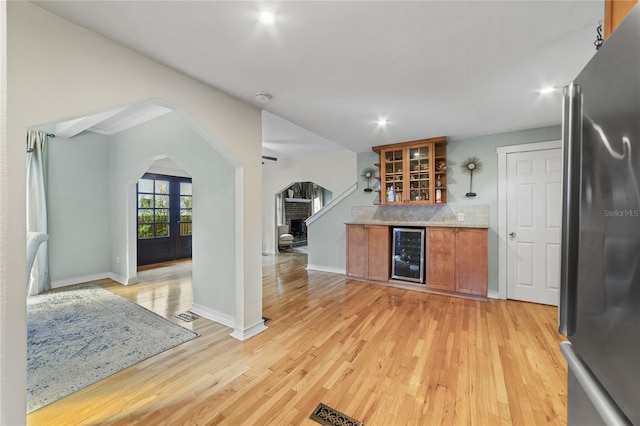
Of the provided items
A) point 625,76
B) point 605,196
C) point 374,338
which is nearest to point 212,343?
point 374,338

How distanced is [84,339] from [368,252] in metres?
3.83

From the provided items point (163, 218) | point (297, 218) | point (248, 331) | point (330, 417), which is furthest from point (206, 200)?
point (297, 218)

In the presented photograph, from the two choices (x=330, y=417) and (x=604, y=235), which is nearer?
(x=604, y=235)

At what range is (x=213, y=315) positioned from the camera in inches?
122

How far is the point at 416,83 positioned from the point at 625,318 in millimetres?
2237

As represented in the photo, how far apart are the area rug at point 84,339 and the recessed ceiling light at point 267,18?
2793mm

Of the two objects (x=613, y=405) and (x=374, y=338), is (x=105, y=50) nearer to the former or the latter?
(x=613, y=405)

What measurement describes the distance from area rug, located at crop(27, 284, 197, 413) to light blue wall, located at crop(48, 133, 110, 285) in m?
0.87

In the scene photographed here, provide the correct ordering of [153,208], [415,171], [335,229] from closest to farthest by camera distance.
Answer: [415,171] < [335,229] < [153,208]

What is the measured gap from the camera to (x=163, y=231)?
6207 mm

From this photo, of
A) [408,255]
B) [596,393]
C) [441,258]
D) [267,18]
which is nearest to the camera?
[596,393]

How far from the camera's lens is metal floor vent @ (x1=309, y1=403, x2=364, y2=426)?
157 cm

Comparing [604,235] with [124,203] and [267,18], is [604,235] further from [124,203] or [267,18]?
[124,203]

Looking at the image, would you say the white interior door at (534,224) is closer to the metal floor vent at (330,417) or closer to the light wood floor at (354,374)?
the light wood floor at (354,374)
